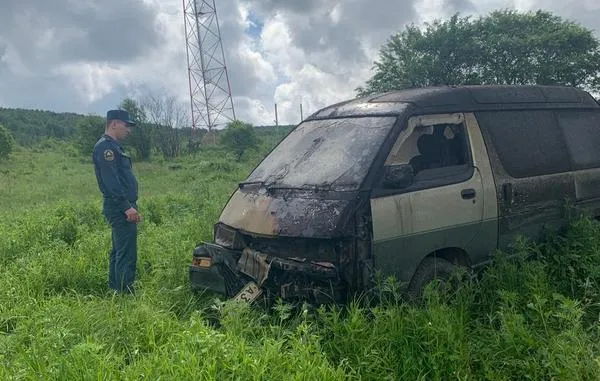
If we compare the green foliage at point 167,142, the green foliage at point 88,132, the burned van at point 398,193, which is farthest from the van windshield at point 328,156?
the green foliage at point 88,132

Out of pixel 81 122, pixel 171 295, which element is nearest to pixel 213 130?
pixel 81 122

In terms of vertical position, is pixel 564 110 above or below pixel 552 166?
above

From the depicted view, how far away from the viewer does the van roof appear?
13.6 feet

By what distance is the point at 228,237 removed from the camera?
4199mm

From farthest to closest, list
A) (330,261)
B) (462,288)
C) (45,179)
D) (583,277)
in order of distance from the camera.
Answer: (45,179)
(583,277)
(462,288)
(330,261)

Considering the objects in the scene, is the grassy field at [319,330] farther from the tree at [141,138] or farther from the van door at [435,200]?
the tree at [141,138]

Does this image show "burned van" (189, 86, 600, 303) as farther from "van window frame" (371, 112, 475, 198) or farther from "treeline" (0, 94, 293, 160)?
"treeline" (0, 94, 293, 160)

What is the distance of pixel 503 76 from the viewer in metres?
19.9

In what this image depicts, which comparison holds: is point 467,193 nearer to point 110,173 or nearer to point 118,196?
point 118,196

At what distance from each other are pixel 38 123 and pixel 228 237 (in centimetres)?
7636

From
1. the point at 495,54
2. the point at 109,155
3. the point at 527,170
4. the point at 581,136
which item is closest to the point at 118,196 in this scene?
the point at 109,155

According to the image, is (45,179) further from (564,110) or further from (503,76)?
(564,110)

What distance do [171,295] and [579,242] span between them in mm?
3759

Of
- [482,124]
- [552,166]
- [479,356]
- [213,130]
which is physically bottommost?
[479,356]
